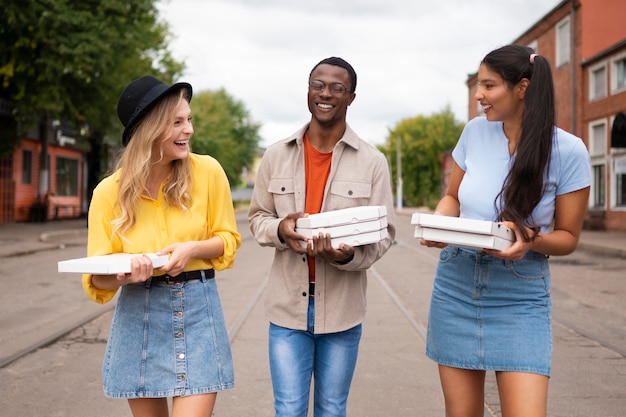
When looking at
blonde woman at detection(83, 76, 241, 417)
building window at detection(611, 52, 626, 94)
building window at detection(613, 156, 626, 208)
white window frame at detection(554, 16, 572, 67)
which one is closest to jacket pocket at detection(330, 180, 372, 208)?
blonde woman at detection(83, 76, 241, 417)

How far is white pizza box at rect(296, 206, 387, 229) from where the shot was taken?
8.72ft

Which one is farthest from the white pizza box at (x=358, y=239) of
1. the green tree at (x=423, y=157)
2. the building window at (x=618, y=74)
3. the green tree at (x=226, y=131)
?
the green tree at (x=423, y=157)

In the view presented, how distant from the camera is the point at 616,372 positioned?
5.65 m

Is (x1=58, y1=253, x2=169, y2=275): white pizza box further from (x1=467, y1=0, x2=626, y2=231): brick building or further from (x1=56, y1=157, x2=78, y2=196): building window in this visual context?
(x1=56, y1=157, x2=78, y2=196): building window

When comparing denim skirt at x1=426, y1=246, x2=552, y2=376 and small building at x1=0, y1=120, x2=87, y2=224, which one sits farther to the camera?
small building at x1=0, y1=120, x2=87, y2=224

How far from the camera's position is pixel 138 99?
106 inches

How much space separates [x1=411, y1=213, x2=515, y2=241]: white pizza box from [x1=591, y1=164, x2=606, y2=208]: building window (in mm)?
27226

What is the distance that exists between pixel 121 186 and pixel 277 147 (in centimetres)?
77

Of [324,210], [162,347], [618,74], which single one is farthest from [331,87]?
[618,74]

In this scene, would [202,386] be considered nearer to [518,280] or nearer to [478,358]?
[478,358]

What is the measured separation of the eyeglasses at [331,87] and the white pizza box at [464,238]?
2.45ft

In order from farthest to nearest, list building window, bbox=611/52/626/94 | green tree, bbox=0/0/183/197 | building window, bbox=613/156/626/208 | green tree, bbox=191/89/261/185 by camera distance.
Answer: green tree, bbox=191/89/261/185 → building window, bbox=611/52/626/94 → building window, bbox=613/156/626/208 → green tree, bbox=0/0/183/197

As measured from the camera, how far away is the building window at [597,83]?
27656mm

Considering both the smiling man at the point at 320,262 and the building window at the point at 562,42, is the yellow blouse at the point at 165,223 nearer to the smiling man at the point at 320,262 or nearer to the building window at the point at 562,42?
the smiling man at the point at 320,262
